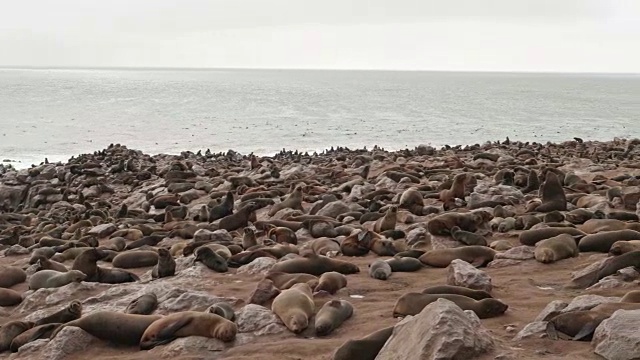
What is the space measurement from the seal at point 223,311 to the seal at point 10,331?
1.93 meters

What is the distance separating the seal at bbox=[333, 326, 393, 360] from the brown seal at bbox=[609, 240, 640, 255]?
3.54 metres

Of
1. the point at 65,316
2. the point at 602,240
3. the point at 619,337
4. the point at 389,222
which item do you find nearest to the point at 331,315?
the point at 619,337

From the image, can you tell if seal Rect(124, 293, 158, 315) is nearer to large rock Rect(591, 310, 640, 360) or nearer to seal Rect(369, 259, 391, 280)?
seal Rect(369, 259, 391, 280)

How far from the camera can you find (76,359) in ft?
19.2

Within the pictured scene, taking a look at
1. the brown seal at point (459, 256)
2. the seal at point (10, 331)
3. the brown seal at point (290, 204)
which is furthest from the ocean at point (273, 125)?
the brown seal at point (459, 256)

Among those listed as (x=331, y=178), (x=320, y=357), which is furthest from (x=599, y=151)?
(x=320, y=357)

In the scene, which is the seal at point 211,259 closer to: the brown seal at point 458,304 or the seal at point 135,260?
the seal at point 135,260

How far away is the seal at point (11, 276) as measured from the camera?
28.7 ft

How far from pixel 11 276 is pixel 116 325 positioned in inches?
140

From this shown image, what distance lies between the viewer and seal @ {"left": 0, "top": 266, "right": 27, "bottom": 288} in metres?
8.75

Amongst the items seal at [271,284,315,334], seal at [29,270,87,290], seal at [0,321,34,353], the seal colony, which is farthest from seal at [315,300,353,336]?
seal at [29,270,87,290]

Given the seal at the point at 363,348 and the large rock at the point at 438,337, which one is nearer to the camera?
the large rock at the point at 438,337

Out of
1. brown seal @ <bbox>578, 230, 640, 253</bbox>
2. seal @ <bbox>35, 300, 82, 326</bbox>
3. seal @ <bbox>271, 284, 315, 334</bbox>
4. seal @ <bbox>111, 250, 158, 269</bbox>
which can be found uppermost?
brown seal @ <bbox>578, 230, 640, 253</bbox>

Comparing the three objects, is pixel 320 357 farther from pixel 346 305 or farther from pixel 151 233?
pixel 151 233
